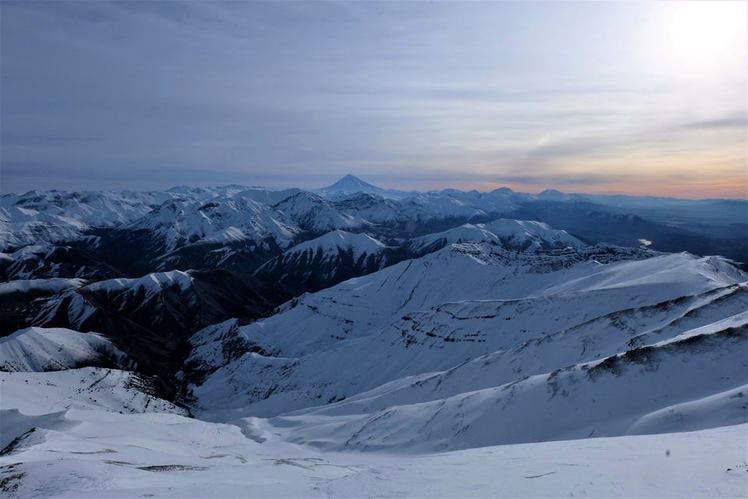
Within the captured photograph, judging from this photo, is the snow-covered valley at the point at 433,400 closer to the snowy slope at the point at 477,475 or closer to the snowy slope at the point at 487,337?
the snowy slope at the point at 477,475

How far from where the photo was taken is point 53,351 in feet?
464

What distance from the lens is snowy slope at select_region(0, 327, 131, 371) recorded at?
132625 millimetres

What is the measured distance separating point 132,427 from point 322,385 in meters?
64.8

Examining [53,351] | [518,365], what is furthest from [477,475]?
[53,351]

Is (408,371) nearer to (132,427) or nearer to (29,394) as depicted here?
(132,427)

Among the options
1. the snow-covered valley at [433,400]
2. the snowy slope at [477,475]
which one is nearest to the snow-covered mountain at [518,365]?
the snow-covered valley at [433,400]

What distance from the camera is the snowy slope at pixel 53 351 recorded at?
133 metres

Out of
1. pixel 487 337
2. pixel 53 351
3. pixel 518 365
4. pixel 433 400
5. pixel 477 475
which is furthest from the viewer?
pixel 53 351

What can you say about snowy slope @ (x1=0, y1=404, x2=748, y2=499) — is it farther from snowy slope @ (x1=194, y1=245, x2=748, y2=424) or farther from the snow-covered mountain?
snowy slope @ (x1=194, y1=245, x2=748, y2=424)

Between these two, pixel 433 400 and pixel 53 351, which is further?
pixel 53 351

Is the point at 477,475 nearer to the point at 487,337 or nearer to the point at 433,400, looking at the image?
the point at 433,400

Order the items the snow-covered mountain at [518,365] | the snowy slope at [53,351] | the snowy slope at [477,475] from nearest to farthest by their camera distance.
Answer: the snowy slope at [477,475], the snow-covered mountain at [518,365], the snowy slope at [53,351]

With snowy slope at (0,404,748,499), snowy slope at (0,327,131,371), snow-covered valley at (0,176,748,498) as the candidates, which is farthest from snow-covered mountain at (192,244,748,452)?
snowy slope at (0,327,131,371)

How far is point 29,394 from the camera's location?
84.8 metres
